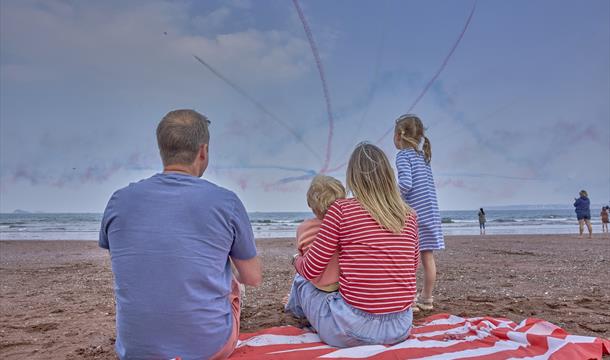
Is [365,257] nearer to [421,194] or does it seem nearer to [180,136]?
[180,136]

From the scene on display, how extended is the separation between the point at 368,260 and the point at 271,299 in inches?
113

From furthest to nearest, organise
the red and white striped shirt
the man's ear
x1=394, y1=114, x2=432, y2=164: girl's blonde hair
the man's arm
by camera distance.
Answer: x1=394, y1=114, x2=432, y2=164: girl's blonde hair, the red and white striped shirt, the man's ear, the man's arm

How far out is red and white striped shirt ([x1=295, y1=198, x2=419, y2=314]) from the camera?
2.96 m

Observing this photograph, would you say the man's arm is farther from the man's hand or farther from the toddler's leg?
the toddler's leg

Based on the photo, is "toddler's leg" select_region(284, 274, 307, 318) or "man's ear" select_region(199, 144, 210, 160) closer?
"man's ear" select_region(199, 144, 210, 160)

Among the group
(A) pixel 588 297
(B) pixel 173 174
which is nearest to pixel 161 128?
(B) pixel 173 174

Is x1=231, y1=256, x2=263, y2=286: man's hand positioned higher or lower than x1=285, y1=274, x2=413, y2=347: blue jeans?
higher

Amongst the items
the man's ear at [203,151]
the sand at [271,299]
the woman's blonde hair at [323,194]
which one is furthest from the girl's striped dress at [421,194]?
the man's ear at [203,151]

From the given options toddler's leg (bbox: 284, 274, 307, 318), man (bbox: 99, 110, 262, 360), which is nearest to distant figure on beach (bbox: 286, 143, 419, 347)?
toddler's leg (bbox: 284, 274, 307, 318)

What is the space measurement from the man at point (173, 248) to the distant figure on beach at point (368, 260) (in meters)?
0.80

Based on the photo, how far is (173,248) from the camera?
7.25 ft

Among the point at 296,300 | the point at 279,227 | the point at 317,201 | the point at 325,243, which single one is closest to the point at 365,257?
the point at 325,243

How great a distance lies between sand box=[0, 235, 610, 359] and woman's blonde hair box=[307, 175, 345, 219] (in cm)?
106

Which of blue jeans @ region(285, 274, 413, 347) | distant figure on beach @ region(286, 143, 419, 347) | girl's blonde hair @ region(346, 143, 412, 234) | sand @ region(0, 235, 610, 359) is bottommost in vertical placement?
sand @ region(0, 235, 610, 359)
